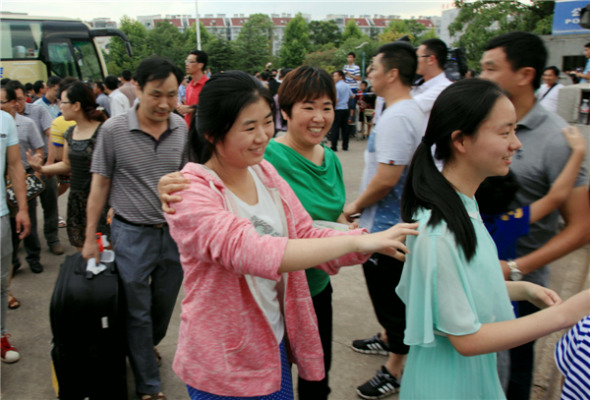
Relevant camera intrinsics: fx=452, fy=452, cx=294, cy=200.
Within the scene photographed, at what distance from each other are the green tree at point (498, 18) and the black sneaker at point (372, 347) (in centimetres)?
2569

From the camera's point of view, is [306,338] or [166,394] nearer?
[306,338]

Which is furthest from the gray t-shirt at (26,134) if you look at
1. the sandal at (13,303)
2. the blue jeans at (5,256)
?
the blue jeans at (5,256)

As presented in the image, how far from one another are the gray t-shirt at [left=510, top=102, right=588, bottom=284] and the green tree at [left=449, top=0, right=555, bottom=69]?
26.1 metres

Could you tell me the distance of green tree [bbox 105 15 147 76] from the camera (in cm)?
4160

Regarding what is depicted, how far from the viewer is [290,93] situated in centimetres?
222

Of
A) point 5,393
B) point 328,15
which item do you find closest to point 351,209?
point 5,393

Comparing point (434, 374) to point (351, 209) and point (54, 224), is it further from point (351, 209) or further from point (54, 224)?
point (54, 224)

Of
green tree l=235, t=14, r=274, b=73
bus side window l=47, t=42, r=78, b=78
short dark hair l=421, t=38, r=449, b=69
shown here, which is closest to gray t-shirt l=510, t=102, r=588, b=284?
short dark hair l=421, t=38, r=449, b=69

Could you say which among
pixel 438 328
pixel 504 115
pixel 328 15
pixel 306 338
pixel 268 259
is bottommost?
pixel 306 338

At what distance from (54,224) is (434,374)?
16.4 ft

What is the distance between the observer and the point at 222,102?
1408mm

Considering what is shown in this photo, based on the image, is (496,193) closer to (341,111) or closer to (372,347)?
(372,347)

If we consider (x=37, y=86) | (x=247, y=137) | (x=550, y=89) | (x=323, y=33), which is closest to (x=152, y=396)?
(x=247, y=137)

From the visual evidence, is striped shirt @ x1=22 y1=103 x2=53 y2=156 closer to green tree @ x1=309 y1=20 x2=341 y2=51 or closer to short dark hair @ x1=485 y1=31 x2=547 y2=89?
short dark hair @ x1=485 y1=31 x2=547 y2=89
